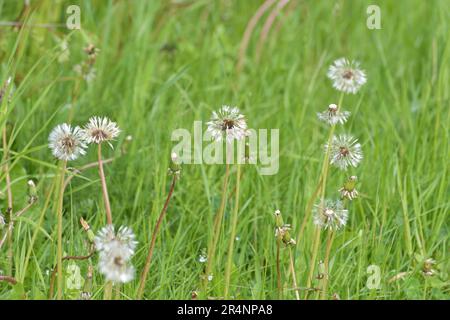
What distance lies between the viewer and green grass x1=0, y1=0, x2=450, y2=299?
239 cm

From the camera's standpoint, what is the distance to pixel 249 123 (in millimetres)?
3289

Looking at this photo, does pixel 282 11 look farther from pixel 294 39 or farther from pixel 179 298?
pixel 179 298

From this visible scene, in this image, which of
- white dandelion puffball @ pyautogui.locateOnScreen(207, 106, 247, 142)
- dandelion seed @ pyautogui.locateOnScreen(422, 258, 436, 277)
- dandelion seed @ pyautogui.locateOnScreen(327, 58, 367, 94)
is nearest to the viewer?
white dandelion puffball @ pyautogui.locateOnScreen(207, 106, 247, 142)

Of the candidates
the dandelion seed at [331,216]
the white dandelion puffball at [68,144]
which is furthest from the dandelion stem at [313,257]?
the white dandelion puffball at [68,144]

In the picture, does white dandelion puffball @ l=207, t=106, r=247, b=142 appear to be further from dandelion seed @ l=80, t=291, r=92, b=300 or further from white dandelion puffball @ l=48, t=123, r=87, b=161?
dandelion seed @ l=80, t=291, r=92, b=300

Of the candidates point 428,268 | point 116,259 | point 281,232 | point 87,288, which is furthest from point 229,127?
point 428,268

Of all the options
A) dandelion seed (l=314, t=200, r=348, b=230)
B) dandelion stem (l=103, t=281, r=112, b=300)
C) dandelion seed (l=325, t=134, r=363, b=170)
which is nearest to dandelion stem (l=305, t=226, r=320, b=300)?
dandelion seed (l=314, t=200, r=348, b=230)

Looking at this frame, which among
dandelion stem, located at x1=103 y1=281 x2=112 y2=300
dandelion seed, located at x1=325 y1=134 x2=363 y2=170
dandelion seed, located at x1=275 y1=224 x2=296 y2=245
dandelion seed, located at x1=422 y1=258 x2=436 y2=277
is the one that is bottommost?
dandelion stem, located at x1=103 y1=281 x2=112 y2=300

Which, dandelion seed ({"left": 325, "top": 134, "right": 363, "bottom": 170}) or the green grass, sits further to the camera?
the green grass

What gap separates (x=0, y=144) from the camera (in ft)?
9.39

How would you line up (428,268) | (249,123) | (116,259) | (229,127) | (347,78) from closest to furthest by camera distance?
(116,259), (229,127), (347,78), (428,268), (249,123)

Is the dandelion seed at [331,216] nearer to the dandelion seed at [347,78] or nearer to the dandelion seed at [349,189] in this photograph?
the dandelion seed at [349,189]

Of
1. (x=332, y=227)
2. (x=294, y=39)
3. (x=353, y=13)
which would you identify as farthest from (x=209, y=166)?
(x=353, y=13)

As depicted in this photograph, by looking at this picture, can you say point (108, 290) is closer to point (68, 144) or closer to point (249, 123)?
point (68, 144)
